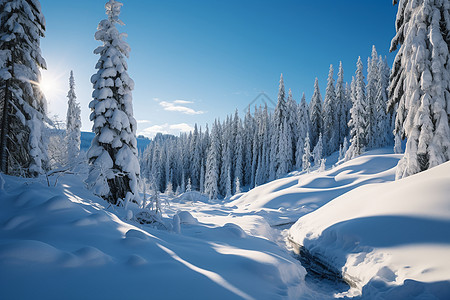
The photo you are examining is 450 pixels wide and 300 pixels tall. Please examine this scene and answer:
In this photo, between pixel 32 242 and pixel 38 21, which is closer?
pixel 32 242

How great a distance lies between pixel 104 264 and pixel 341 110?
53.9 metres

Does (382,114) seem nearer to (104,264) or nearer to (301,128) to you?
(301,128)

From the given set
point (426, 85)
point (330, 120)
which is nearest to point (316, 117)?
point (330, 120)

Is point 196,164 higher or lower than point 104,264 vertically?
higher

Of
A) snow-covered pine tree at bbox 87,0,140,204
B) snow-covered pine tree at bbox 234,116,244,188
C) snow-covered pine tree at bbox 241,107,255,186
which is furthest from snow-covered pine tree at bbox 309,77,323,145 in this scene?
snow-covered pine tree at bbox 87,0,140,204

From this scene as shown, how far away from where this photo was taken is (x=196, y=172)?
225 feet

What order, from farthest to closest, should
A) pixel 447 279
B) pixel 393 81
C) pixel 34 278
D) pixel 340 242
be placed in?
pixel 393 81
pixel 340 242
pixel 447 279
pixel 34 278

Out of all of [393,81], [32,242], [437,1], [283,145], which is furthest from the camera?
[283,145]

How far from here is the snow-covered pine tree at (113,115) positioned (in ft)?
34.7

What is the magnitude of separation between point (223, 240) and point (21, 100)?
10532mm

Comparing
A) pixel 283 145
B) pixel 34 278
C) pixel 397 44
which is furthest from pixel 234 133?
pixel 34 278

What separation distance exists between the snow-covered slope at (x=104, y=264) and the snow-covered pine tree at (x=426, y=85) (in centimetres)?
750

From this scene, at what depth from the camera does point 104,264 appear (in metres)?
3.26

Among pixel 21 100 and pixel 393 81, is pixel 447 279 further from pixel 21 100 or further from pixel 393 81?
pixel 21 100
